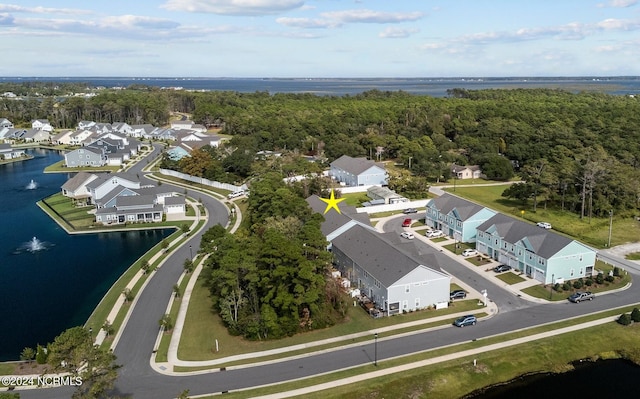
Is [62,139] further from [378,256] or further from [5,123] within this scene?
[378,256]

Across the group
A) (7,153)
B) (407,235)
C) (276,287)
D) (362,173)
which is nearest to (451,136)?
(362,173)

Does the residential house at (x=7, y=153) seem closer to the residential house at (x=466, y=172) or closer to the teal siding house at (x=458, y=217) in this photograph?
the residential house at (x=466, y=172)

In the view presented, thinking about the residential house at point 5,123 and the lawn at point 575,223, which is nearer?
the lawn at point 575,223

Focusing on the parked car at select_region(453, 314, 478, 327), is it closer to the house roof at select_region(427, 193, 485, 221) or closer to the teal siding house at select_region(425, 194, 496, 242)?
the teal siding house at select_region(425, 194, 496, 242)

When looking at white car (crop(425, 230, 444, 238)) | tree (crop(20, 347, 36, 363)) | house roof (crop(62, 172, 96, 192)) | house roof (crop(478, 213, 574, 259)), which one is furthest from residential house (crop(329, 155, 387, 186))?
tree (crop(20, 347, 36, 363))

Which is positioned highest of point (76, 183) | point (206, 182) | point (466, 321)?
point (76, 183)

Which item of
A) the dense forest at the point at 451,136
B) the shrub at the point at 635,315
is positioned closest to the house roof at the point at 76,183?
the dense forest at the point at 451,136

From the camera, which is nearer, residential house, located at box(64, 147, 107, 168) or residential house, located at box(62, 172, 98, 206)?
residential house, located at box(62, 172, 98, 206)
